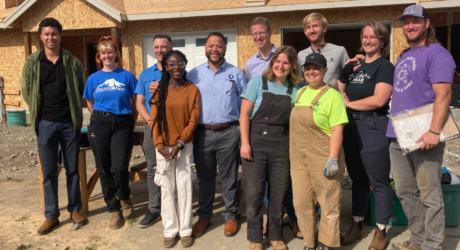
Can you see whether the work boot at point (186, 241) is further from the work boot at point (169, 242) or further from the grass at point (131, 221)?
the grass at point (131, 221)

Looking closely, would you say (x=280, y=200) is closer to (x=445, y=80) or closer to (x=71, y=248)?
(x=445, y=80)

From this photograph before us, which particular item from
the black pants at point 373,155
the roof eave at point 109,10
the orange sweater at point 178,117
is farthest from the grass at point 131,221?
the roof eave at point 109,10

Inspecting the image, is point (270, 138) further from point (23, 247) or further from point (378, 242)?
point (23, 247)

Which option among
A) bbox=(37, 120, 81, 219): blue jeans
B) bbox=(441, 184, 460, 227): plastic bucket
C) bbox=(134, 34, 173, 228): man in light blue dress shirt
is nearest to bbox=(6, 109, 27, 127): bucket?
bbox=(37, 120, 81, 219): blue jeans

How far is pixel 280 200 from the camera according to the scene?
12.9 ft

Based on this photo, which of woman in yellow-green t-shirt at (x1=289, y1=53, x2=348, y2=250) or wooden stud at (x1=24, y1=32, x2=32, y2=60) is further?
wooden stud at (x1=24, y1=32, x2=32, y2=60)

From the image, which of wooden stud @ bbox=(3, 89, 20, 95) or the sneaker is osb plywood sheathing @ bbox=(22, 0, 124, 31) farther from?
the sneaker

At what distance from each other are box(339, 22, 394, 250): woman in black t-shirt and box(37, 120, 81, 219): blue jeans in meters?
3.10

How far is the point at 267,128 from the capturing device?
12.7 ft

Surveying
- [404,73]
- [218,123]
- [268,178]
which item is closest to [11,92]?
[218,123]

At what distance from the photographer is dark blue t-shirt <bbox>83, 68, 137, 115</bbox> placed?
4.55 meters

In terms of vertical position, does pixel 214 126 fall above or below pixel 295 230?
above

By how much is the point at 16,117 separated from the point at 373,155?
11715 mm

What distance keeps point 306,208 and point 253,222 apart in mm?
557
